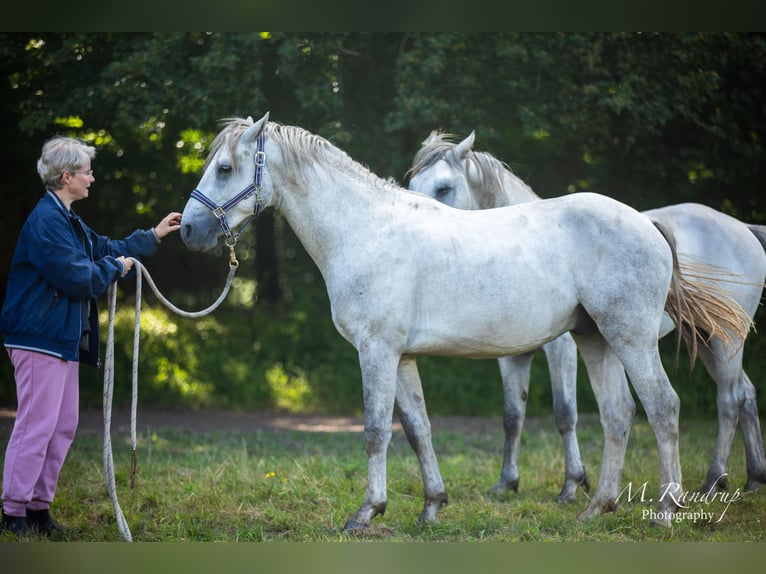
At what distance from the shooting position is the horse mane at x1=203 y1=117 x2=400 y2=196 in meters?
3.91

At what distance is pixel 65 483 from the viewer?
4887 mm

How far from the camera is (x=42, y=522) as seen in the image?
3818mm

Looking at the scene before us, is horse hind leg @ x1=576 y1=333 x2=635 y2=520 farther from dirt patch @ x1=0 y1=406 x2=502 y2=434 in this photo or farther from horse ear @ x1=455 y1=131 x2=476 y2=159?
dirt patch @ x1=0 y1=406 x2=502 y2=434

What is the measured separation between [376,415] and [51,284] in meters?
1.63

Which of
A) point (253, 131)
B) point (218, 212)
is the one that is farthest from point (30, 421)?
point (253, 131)

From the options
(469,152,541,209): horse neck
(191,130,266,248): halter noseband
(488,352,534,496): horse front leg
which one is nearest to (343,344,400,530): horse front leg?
(191,130,266,248): halter noseband

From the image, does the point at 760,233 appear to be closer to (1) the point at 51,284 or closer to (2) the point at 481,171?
(2) the point at 481,171

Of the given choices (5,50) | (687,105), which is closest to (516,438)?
(687,105)

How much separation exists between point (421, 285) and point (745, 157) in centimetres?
470

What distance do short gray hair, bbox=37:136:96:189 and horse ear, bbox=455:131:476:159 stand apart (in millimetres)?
2351

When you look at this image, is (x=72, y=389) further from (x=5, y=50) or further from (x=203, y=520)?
(x=5, y=50)

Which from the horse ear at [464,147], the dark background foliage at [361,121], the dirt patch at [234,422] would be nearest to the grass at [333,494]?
the dirt patch at [234,422]

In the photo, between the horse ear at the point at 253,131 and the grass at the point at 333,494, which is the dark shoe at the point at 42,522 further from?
the horse ear at the point at 253,131

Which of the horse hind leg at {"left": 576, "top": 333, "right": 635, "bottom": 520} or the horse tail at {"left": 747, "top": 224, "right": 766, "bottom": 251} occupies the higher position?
the horse tail at {"left": 747, "top": 224, "right": 766, "bottom": 251}
